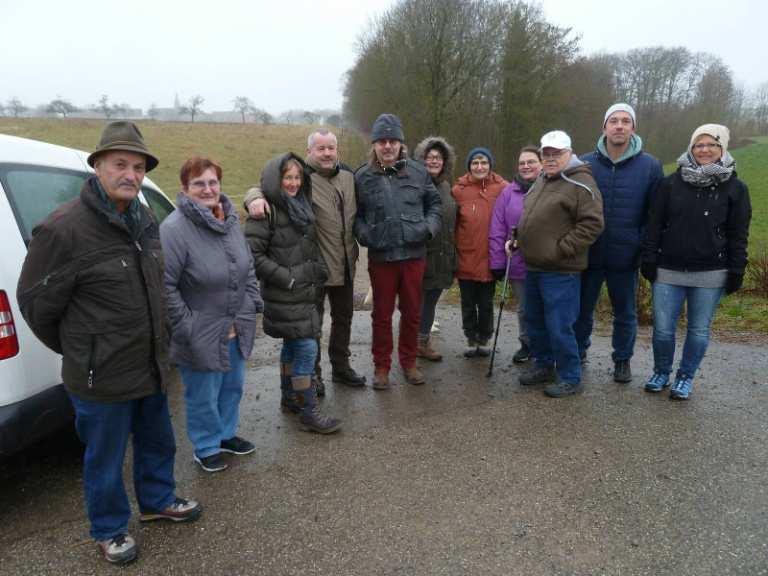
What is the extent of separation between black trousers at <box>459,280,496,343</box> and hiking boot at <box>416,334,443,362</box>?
15.9 inches

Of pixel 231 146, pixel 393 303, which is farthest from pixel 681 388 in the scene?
pixel 231 146

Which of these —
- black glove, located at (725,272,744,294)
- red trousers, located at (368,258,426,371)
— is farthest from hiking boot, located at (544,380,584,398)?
black glove, located at (725,272,744,294)

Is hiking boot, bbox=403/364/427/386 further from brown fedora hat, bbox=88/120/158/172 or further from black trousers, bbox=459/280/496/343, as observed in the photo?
brown fedora hat, bbox=88/120/158/172

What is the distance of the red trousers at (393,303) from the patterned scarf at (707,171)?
2035mm

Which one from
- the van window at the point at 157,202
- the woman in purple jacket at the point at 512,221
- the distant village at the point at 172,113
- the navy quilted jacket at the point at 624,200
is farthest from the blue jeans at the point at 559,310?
the distant village at the point at 172,113

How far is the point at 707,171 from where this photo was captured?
3748mm

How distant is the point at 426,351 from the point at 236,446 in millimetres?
2267

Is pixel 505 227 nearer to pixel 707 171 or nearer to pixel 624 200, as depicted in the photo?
pixel 624 200

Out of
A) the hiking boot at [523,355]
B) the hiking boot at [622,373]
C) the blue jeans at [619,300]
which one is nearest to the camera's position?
the blue jeans at [619,300]

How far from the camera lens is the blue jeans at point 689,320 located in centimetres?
400

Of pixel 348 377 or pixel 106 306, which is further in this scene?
pixel 348 377

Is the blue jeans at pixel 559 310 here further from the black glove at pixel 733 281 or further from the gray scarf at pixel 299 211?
the gray scarf at pixel 299 211

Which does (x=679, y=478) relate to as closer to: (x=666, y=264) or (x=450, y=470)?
(x=450, y=470)

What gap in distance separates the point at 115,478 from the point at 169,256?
1108 millimetres
